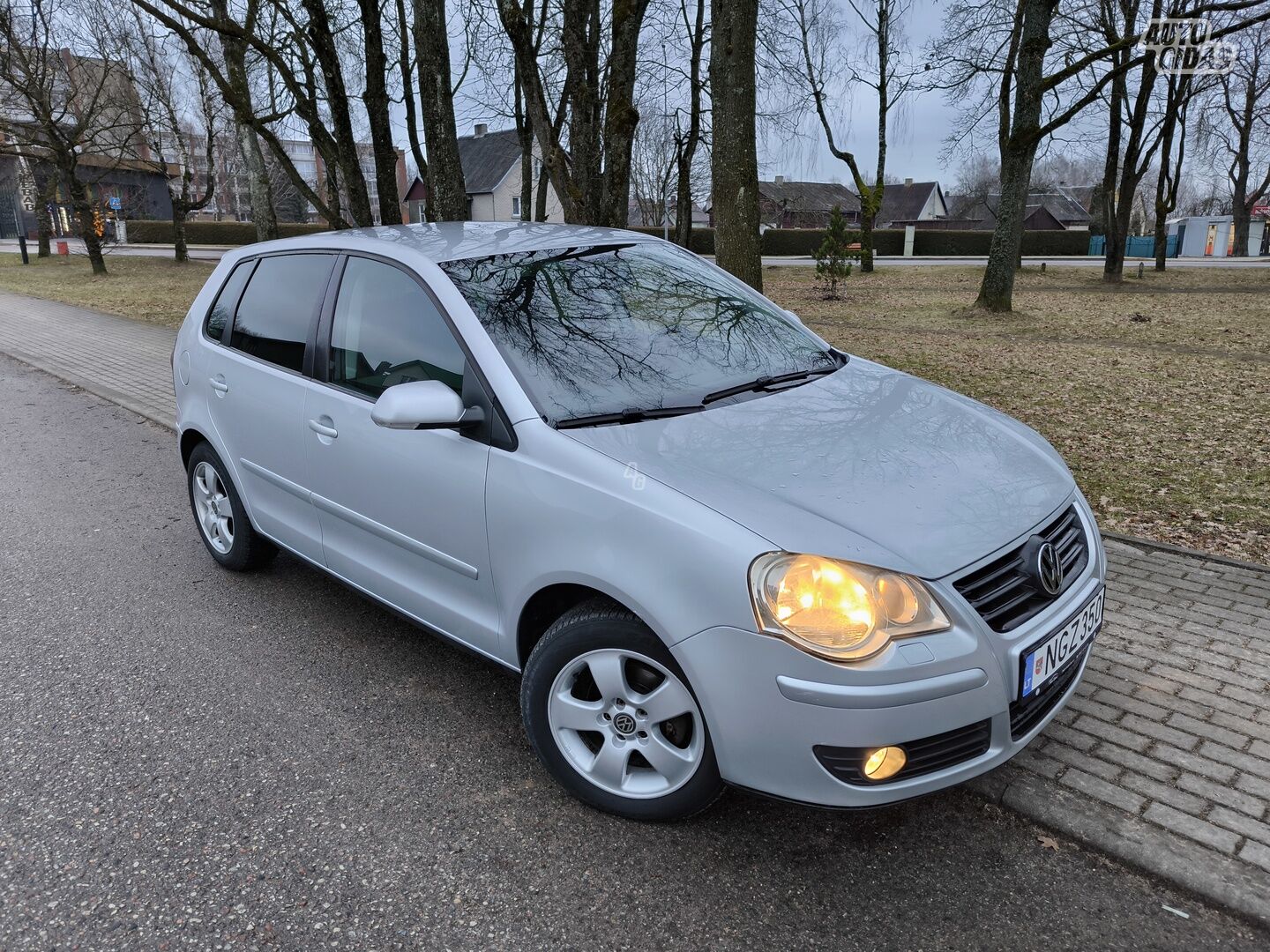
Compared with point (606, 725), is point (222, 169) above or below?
above

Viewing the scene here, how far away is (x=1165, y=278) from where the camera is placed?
25.7 meters

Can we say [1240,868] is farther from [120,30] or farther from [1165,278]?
[120,30]

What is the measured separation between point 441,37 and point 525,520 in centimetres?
1020

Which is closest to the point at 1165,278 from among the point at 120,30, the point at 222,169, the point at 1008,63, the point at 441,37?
the point at 1008,63

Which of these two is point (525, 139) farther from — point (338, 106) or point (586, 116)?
point (586, 116)

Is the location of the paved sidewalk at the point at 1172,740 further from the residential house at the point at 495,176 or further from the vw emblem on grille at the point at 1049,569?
the residential house at the point at 495,176

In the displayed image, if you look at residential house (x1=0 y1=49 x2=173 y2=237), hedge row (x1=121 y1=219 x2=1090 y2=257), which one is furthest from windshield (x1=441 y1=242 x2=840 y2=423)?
hedge row (x1=121 y1=219 x2=1090 y2=257)

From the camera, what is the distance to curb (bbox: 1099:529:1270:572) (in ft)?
15.4

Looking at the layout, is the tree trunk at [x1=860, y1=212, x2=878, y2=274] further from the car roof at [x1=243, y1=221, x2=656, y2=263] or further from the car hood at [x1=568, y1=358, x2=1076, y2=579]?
the car hood at [x1=568, y1=358, x2=1076, y2=579]

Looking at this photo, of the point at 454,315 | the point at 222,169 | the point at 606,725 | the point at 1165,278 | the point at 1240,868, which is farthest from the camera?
the point at 222,169

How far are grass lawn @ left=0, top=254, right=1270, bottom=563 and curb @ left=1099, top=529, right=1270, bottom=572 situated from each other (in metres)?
0.15

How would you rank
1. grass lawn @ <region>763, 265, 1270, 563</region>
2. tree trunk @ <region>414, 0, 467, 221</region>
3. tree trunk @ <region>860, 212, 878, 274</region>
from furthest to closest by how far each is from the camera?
tree trunk @ <region>860, 212, 878, 274</region> → tree trunk @ <region>414, 0, 467, 221</region> → grass lawn @ <region>763, 265, 1270, 563</region>

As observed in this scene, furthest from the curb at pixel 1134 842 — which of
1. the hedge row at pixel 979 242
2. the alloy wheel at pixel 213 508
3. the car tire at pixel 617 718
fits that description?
the hedge row at pixel 979 242

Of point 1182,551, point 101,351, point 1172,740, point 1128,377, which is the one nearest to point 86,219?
point 101,351
